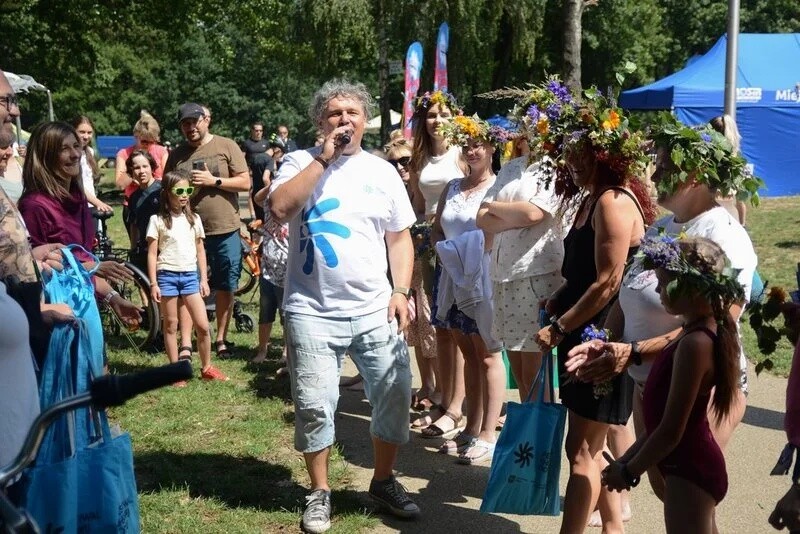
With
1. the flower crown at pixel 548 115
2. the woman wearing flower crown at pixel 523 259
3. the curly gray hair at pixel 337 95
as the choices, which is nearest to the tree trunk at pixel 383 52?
the woman wearing flower crown at pixel 523 259

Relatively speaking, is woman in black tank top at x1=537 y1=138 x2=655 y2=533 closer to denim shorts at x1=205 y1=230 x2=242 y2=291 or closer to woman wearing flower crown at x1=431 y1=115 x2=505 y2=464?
woman wearing flower crown at x1=431 y1=115 x2=505 y2=464

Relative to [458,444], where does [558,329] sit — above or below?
above

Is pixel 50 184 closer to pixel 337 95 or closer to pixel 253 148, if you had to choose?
pixel 337 95

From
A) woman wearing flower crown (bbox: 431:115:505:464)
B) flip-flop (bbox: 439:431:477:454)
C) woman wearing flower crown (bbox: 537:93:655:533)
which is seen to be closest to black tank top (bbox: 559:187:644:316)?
woman wearing flower crown (bbox: 537:93:655:533)

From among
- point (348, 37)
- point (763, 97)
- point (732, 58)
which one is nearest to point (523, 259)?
point (732, 58)

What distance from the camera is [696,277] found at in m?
3.31

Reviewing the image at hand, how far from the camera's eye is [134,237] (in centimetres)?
951

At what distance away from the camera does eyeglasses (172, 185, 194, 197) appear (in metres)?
7.78

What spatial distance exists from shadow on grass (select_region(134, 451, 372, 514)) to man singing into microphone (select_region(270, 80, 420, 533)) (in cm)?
38

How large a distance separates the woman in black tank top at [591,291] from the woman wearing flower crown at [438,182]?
2.17m

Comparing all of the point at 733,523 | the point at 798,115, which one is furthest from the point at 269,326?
the point at 798,115

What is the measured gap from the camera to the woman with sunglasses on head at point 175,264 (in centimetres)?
776

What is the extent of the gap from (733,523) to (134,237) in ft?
21.4

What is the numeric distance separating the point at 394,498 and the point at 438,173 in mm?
2496
